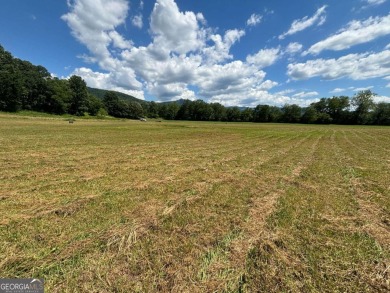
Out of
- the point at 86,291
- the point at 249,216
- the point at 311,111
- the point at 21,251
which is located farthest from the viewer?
the point at 311,111

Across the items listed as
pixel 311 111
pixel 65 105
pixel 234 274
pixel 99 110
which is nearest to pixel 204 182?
pixel 234 274

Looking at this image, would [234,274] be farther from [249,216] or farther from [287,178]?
[287,178]

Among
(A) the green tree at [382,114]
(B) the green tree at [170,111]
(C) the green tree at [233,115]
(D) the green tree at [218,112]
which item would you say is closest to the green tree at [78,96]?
(B) the green tree at [170,111]

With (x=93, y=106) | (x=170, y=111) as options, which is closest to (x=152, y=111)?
(x=170, y=111)

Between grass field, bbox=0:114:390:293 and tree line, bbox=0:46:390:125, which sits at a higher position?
tree line, bbox=0:46:390:125

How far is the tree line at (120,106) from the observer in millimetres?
65250

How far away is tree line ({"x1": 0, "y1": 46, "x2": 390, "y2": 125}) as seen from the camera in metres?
65.2

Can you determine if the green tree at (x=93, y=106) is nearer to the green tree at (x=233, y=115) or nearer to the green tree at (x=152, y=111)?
the green tree at (x=152, y=111)

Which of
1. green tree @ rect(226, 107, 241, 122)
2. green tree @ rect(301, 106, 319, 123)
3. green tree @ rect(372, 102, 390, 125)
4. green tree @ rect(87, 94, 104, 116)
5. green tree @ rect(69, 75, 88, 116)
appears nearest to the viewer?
green tree @ rect(69, 75, 88, 116)

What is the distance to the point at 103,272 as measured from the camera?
2775 mm

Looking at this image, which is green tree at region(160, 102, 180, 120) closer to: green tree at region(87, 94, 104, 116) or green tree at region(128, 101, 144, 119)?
green tree at region(128, 101, 144, 119)

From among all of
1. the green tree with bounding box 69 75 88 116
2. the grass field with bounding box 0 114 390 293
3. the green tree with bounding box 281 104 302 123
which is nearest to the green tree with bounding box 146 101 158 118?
the green tree with bounding box 69 75 88 116

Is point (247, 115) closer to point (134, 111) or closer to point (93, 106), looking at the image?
point (134, 111)

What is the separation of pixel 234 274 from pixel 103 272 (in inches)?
74.6
